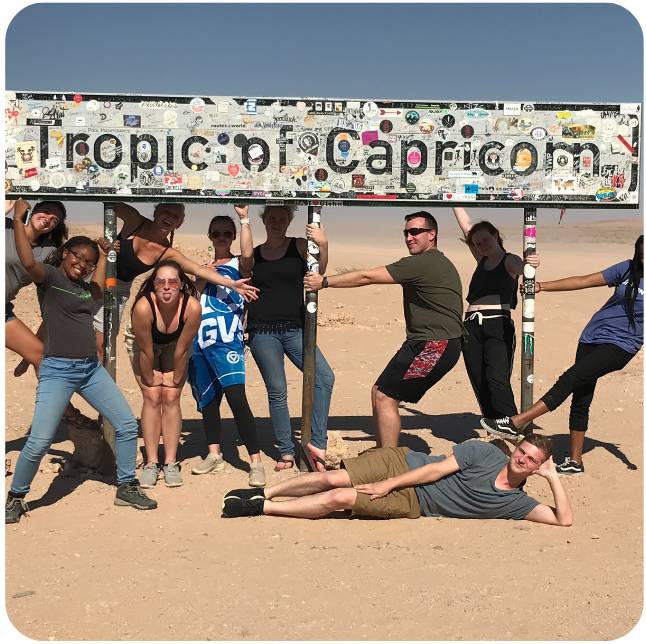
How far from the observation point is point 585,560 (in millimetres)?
5750

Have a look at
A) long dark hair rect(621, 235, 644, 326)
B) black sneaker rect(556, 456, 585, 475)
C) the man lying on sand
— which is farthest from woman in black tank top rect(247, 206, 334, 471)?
long dark hair rect(621, 235, 644, 326)

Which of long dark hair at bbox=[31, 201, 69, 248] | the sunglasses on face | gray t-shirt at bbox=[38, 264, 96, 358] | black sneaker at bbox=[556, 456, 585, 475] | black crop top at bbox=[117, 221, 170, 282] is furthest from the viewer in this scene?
black sneaker at bbox=[556, 456, 585, 475]

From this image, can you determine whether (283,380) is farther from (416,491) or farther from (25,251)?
(25,251)

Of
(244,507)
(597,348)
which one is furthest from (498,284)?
(244,507)

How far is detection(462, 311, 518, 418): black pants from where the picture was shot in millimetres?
7672

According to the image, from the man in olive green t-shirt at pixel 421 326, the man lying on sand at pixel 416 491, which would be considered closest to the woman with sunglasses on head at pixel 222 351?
the man in olive green t-shirt at pixel 421 326

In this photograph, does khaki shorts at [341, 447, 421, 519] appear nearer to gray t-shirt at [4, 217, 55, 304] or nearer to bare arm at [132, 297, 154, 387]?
bare arm at [132, 297, 154, 387]

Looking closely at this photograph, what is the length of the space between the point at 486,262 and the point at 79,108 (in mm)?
3594

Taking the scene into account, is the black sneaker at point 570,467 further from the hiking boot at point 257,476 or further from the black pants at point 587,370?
the hiking boot at point 257,476

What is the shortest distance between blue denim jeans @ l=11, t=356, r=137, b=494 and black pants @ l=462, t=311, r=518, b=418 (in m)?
2.88

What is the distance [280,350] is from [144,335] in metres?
1.16

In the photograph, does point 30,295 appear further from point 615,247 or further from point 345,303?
point 615,247

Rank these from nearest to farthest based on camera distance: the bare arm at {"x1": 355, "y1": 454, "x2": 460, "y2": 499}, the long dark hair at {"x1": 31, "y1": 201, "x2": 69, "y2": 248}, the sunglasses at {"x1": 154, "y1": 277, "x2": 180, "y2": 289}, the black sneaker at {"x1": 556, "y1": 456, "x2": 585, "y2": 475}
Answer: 1. the bare arm at {"x1": 355, "y1": 454, "x2": 460, "y2": 499}
2. the sunglasses at {"x1": 154, "y1": 277, "x2": 180, "y2": 289}
3. the long dark hair at {"x1": 31, "y1": 201, "x2": 69, "y2": 248}
4. the black sneaker at {"x1": 556, "y1": 456, "x2": 585, "y2": 475}

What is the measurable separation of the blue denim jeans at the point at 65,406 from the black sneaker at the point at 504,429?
2.79 m
